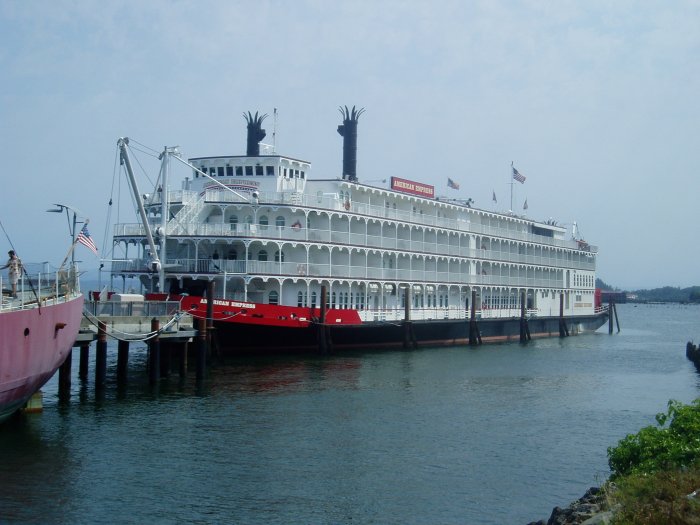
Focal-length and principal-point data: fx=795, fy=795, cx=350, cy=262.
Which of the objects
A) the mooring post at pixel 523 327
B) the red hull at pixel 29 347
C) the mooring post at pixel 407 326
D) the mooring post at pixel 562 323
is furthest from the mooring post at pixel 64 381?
the mooring post at pixel 562 323

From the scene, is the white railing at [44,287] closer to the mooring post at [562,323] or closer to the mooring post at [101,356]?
the mooring post at [101,356]

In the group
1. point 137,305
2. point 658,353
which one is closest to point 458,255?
point 658,353

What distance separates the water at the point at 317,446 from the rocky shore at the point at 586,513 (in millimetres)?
2507

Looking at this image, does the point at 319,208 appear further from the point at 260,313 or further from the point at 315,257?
the point at 260,313

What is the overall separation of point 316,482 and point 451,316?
37.7 m

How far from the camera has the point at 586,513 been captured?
495 inches

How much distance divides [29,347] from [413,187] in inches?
1405

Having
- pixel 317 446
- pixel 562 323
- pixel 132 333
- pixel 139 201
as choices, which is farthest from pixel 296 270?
pixel 562 323

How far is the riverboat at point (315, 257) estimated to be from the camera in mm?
39000

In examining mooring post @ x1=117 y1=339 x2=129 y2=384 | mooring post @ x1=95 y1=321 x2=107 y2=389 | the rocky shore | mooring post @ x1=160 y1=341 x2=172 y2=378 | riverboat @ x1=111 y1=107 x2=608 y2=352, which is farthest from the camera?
riverboat @ x1=111 y1=107 x2=608 y2=352

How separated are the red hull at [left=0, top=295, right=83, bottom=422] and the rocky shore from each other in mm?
12737

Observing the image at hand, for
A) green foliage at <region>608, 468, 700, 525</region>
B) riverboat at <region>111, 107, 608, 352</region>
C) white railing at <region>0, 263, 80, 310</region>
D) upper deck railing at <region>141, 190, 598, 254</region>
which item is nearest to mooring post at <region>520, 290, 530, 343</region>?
riverboat at <region>111, 107, 608, 352</region>

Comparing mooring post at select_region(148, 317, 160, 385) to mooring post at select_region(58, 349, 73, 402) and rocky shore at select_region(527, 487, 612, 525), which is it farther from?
rocky shore at select_region(527, 487, 612, 525)

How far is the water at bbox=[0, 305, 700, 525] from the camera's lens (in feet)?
52.9
